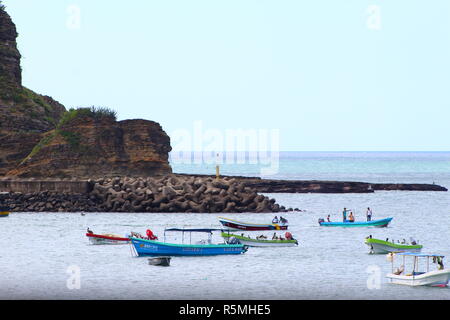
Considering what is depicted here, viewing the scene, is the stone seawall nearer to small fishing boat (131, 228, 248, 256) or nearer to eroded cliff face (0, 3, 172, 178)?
eroded cliff face (0, 3, 172, 178)

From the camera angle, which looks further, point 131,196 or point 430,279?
point 131,196

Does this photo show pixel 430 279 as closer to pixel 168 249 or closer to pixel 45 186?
pixel 168 249

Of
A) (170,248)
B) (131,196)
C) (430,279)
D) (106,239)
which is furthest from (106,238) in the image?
(131,196)

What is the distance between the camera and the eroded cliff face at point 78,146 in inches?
4006

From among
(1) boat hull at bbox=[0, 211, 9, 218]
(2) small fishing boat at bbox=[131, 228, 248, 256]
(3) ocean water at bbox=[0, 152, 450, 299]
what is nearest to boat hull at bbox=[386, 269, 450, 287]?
(3) ocean water at bbox=[0, 152, 450, 299]

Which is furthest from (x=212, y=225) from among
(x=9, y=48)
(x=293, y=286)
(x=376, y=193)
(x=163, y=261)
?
(x=376, y=193)

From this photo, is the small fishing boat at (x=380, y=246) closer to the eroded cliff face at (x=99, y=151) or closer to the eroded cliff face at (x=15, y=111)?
the eroded cliff face at (x=99, y=151)

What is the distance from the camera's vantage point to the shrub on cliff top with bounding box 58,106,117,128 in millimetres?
106500

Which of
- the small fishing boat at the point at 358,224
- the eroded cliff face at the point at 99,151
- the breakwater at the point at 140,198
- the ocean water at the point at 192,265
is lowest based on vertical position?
the ocean water at the point at 192,265

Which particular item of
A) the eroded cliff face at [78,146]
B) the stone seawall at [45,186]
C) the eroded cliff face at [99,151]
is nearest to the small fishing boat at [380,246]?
the stone seawall at [45,186]

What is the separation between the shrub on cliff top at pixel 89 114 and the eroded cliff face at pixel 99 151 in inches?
22.0

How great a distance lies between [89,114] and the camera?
351 feet

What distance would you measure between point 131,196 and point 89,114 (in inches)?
817

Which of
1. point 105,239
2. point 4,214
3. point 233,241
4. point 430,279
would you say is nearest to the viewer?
point 430,279
